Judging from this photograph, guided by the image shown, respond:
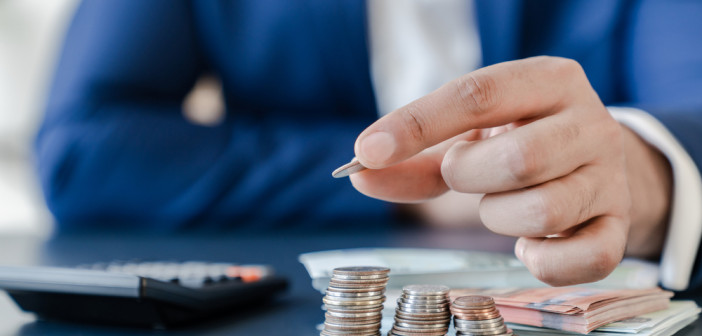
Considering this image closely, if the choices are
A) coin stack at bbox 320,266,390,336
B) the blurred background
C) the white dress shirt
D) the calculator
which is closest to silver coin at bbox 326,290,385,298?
coin stack at bbox 320,266,390,336

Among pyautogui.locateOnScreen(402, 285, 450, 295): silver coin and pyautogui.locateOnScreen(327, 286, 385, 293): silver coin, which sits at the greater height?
pyautogui.locateOnScreen(327, 286, 385, 293): silver coin

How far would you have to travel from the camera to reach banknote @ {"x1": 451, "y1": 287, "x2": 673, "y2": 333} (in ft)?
1.09

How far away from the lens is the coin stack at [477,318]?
1.03ft

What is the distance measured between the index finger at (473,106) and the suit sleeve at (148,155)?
0.72m

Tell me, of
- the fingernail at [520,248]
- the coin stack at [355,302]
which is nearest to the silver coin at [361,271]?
the coin stack at [355,302]

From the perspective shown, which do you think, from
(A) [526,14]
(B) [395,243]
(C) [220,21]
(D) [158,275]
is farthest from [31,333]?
(A) [526,14]

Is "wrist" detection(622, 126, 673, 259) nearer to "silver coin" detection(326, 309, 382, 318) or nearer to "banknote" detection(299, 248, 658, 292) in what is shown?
"banknote" detection(299, 248, 658, 292)

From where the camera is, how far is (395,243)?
32.5 inches

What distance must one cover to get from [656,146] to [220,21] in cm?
98

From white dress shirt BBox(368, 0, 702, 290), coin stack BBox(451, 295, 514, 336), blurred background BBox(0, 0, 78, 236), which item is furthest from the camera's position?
blurred background BBox(0, 0, 78, 236)

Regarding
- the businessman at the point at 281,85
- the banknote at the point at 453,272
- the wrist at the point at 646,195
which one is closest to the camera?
the banknote at the point at 453,272

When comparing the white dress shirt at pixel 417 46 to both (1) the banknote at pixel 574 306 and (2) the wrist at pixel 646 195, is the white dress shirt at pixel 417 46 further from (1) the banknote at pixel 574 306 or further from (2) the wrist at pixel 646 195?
(1) the banknote at pixel 574 306

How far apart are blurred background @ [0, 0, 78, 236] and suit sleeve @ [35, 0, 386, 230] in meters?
1.43

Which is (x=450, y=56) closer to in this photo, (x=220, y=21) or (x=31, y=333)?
(x=220, y=21)
